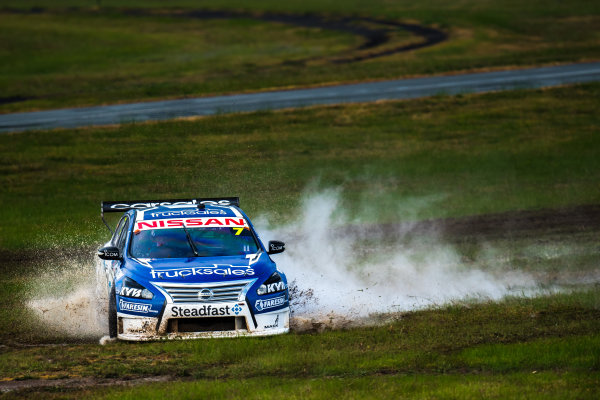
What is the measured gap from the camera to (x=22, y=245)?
17.1 metres

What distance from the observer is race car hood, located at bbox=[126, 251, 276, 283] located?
393 inches

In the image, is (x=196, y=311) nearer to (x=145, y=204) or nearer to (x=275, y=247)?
(x=275, y=247)

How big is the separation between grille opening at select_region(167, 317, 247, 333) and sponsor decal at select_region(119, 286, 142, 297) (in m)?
0.45

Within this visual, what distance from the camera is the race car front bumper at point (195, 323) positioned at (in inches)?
384

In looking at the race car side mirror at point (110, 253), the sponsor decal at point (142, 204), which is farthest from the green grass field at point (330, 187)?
the sponsor decal at point (142, 204)

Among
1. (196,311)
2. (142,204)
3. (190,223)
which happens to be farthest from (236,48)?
(196,311)

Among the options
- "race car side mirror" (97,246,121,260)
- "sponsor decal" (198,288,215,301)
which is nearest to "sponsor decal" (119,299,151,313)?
"sponsor decal" (198,288,215,301)

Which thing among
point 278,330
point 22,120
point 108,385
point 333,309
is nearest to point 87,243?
point 333,309

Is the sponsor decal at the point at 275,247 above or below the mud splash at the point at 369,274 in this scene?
above

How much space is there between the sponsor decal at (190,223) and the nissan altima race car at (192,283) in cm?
1

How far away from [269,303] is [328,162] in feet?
48.3

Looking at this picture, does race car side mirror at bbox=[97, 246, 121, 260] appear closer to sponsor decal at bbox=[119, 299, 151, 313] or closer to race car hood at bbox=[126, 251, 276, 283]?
race car hood at bbox=[126, 251, 276, 283]

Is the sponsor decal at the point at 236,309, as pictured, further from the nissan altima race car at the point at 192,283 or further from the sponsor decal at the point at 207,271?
the sponsor decal at the point at 207,271

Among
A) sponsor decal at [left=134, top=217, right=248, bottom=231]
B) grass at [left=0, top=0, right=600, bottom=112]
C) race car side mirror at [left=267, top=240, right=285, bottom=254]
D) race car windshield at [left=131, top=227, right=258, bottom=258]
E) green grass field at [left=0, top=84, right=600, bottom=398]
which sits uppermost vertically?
sponsor decal at [left=134, top=217, right=248, bottom=231]
